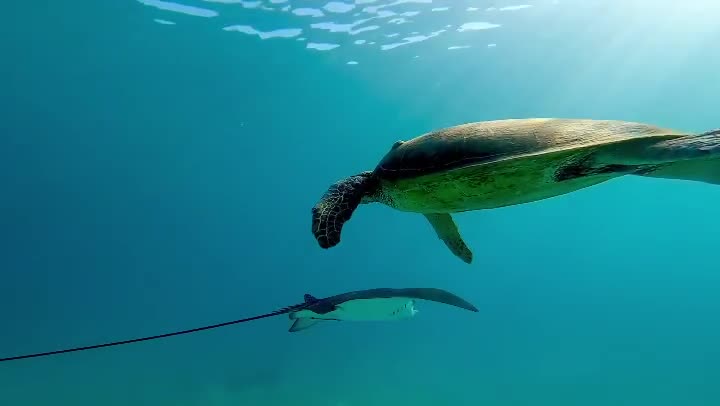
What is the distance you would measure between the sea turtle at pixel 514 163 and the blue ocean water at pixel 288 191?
18.3 meters

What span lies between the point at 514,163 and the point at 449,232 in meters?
2.36

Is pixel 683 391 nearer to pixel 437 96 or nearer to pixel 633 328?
pixel 437 96

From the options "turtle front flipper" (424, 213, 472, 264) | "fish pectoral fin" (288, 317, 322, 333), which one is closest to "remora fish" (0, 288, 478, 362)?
"fish pectoral fin" (288, 317, 322, 333)

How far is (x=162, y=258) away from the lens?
63062 millimetres

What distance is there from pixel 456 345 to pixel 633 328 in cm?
3568

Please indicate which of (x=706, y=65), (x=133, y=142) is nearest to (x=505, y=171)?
(x=706, y=65)

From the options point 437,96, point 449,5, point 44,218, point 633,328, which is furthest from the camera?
point 633,328

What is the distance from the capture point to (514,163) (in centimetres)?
384

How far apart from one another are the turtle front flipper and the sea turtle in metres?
1.01

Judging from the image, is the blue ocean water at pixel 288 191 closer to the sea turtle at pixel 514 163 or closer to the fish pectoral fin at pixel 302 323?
the fish pectoral fin at pixel 302 323

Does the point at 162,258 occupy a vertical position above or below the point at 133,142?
below

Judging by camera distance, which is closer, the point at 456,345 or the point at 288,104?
the point at 288,104

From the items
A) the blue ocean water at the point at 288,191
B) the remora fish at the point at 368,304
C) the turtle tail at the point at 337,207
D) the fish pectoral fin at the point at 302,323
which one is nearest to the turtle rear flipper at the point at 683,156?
the turtle tail at the point at 337,207

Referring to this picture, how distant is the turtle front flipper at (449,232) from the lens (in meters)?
5.88
